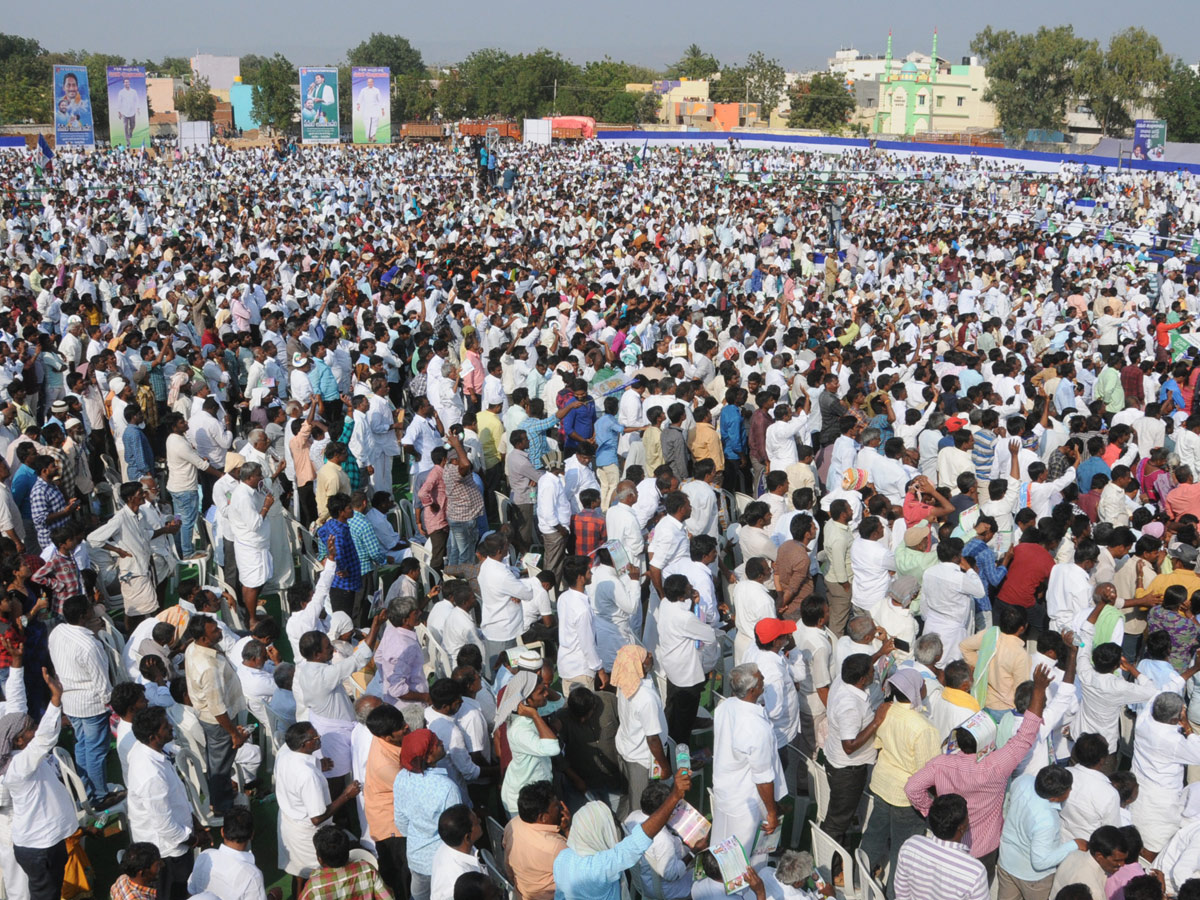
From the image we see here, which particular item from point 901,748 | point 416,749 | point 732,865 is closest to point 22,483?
point 416,749

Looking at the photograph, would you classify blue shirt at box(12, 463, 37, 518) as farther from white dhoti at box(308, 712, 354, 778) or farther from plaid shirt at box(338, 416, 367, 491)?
white dhoti at box(308, 712, 354, 778)

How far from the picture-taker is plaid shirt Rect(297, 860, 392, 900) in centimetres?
382

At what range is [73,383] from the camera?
9.55 meters

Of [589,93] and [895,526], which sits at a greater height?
[589,93]

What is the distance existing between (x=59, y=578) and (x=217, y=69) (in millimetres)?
114599

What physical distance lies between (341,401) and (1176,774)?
8153 millimetres

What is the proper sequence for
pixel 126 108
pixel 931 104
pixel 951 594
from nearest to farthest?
1. pixel 951 594
2. pixel 126 108
3. pixel 931 104

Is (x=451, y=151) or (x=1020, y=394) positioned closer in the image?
(x=1020, y=394)

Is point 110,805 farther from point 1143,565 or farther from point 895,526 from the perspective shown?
point 1143,565

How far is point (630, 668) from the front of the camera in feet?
15.6

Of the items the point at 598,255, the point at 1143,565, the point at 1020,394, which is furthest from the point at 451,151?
the point at 1143,565

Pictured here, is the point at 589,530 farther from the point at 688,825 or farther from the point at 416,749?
the point at 688,825

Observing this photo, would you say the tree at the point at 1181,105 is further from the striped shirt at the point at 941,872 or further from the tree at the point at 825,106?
the striped shirt at the point at 941,872

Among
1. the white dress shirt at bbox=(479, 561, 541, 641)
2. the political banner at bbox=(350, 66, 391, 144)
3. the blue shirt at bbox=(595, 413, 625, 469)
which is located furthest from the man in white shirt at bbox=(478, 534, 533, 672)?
the political banner at bbox=(350, 66, 391, 144)
